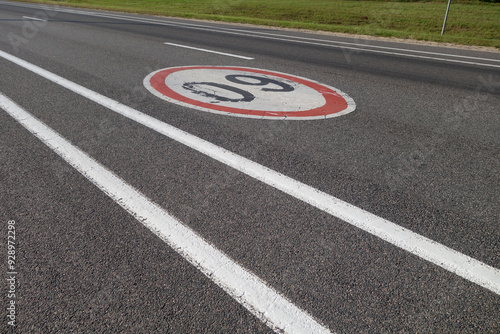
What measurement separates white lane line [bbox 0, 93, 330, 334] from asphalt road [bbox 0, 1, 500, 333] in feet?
0.07

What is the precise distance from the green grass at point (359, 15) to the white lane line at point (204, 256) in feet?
38.8

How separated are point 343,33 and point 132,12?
42.0 feet

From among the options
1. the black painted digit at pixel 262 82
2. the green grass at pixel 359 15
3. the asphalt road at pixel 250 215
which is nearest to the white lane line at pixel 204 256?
the asphalt road at pixel 250 215

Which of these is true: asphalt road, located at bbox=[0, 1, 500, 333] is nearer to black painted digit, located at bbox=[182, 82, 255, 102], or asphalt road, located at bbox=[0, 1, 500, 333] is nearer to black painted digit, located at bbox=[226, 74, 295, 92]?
black painted digit, located at bbox=[182, 82, 255, 102]

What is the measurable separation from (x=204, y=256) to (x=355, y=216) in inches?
41.7

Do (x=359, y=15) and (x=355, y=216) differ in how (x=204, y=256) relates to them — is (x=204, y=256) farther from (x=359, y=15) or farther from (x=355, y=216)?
(x=359, y=15)

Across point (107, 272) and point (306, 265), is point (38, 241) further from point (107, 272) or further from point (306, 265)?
point (306, 265)

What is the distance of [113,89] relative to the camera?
5.40 m

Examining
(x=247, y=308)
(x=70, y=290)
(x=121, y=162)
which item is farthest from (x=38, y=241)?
(x=247, y=308)

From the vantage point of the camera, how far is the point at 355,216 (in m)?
2.52

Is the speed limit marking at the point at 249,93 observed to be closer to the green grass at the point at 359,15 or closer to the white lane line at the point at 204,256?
the white lane line at the point at 204,256

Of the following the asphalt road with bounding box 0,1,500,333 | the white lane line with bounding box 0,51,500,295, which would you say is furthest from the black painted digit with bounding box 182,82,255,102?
the white lane line with bounding box 0,51,500,295

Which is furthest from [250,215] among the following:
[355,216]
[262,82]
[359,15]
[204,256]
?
[359,15]

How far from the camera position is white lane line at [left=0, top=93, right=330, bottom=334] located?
1762mm
